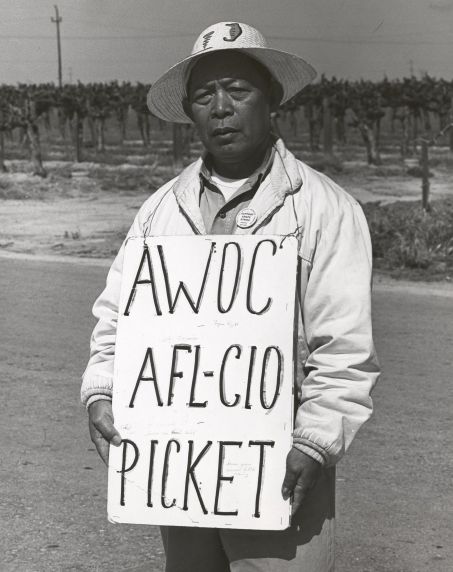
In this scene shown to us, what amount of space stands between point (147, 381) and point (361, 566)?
6.33 feet

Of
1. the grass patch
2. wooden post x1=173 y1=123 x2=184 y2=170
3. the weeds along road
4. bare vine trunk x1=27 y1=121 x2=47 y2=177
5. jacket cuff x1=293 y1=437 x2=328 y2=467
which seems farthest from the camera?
wooden post x1=173 y1=123 x2=184 y2=170

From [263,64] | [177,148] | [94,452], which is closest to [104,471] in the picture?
[94,452]

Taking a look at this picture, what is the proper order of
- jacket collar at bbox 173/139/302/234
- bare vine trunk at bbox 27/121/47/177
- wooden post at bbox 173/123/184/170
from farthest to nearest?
wooden post at bbox 173/123/184/170 → bare vine trunk at bbox 27/121/47/177 → jacket collar at bbox 173/139/302/234

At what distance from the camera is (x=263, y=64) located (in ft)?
9.30

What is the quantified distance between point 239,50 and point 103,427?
938 mm

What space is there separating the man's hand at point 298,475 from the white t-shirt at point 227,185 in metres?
0.63

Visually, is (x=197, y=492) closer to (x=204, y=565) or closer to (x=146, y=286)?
(x=204, y=565)

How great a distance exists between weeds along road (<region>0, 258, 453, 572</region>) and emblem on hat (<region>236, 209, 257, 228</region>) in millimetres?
1975

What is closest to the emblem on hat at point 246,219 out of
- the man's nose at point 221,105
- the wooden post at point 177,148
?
the man's nose at point 221,105

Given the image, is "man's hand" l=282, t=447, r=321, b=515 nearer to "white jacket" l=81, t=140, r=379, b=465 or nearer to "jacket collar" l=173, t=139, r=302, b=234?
"white jacket" l=81, t=140, r=379, b=465

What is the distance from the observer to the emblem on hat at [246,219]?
8.71 ft

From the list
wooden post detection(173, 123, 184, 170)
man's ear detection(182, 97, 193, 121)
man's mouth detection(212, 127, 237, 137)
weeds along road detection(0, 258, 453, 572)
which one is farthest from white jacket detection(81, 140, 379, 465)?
wooden post detection(173, 123, 184, 170)

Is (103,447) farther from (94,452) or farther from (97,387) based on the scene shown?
(94,452)

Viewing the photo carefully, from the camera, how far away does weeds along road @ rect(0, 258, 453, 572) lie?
14.4 ft
